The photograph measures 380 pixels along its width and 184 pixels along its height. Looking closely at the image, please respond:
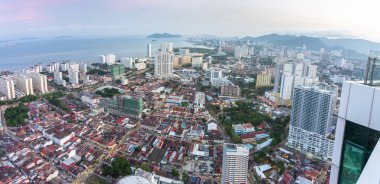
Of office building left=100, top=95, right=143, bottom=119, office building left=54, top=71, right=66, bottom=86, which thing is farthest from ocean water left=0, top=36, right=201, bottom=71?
office building left=100, top=95, right=143, bottom=119

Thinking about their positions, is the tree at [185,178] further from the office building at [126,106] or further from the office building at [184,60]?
the office building at [184,60]

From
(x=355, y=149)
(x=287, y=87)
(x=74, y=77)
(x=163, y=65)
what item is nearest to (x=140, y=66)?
(x=163, y=65)

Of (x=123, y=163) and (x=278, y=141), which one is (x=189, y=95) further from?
(x=123, y=163)

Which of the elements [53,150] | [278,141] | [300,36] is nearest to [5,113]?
[53,150]

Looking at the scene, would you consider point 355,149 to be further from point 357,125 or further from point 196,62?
point 196,62

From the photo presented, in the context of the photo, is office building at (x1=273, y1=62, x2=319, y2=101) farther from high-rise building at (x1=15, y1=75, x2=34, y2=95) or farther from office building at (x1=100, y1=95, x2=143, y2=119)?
high-rise building at (x1=15, y1=75, x2=34, y2=95)

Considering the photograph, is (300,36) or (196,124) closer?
(196,124)

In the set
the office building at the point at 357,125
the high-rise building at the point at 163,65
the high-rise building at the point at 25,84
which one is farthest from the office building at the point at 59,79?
the office building at the point at 357,125
